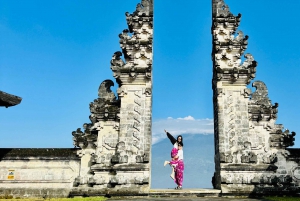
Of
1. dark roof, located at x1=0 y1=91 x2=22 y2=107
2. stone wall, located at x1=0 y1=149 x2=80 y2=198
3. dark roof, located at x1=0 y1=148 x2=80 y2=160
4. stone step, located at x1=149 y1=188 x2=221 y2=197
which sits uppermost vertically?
dark roof, located at x1=0 y1=91 x2=22 y2=107

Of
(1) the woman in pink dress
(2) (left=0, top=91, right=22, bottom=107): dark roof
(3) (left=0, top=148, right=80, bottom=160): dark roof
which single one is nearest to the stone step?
(1) the woman in pink dress

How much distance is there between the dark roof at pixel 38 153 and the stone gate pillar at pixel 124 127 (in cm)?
59

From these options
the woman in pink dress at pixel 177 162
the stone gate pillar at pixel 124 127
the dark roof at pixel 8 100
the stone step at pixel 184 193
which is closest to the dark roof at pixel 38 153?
the stone gate pillar at pixel 124 127

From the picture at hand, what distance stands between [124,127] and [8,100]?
22.9ft

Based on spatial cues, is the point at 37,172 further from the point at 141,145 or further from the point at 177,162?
the point at 177,162

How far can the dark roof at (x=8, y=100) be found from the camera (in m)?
10.1

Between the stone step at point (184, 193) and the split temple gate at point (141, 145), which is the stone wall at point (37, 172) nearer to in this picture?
the split temple gate at point (141, 145)

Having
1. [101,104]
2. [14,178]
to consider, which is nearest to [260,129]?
[101,104]

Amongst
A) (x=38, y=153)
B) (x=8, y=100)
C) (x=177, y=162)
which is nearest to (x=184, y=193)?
(x=177, y=162)

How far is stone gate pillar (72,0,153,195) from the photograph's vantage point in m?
15.4

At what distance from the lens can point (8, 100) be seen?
1030cm

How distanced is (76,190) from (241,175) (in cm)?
766

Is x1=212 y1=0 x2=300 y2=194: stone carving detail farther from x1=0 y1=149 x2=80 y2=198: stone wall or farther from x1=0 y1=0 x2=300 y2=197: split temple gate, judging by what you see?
x1=0 y1=149 x2=80 y2=198: stone wall

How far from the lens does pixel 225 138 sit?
1598cm
